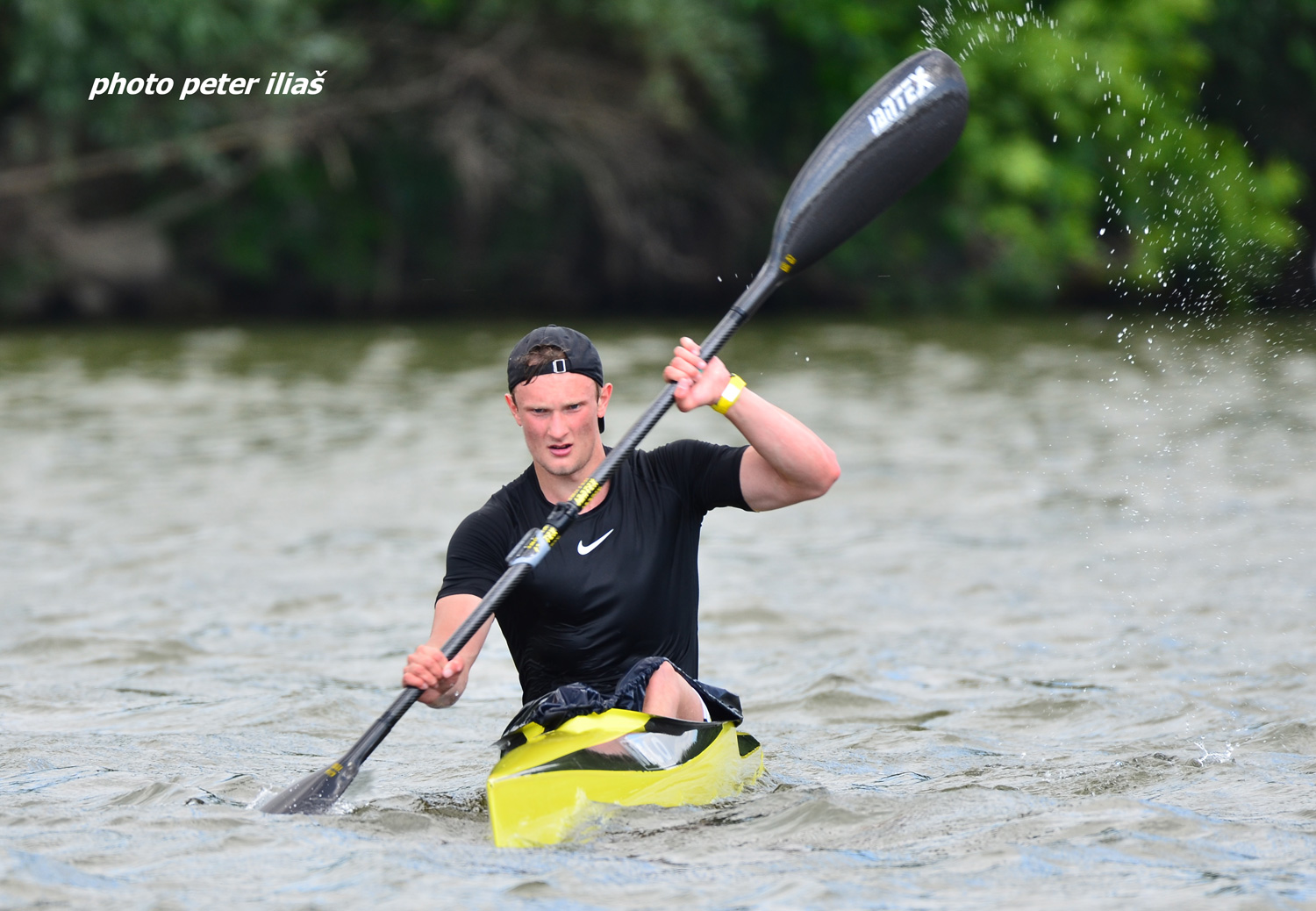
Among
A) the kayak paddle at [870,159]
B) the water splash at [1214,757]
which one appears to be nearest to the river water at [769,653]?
the water splash at [1214,757]

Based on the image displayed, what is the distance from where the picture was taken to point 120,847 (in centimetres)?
383

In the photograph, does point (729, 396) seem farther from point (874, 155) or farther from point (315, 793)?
point (315, 793)

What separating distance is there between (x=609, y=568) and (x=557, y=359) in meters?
0.55

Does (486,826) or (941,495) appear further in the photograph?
(941,495)

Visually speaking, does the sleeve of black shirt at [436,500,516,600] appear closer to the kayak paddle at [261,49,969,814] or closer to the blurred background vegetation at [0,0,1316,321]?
the kayak paddle at [261,49,969,814]

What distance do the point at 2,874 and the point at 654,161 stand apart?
1741 cm

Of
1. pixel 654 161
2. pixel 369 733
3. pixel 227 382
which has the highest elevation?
pixel 654 161

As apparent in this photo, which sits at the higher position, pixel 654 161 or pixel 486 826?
pixel 654 161

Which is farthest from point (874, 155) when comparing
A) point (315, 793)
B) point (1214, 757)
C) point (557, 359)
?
point (315, 793)

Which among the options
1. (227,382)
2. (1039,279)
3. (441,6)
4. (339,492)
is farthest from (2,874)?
(1039,279)

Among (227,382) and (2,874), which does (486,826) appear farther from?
(227,382)

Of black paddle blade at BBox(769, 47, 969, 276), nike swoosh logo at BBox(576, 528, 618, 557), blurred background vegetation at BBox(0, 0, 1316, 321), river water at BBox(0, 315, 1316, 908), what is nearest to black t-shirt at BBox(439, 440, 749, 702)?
nike swoosh logo at BBox(576, 528, 618, 557)

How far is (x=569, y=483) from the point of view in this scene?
429 centimetres

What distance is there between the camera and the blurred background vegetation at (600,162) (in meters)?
18.1
